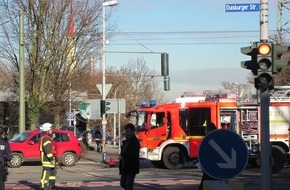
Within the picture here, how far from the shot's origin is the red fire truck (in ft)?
77.6

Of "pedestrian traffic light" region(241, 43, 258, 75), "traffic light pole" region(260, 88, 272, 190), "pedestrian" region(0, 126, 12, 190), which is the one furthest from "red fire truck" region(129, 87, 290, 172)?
"traffic light pole" region(260, 88, 272, 190)

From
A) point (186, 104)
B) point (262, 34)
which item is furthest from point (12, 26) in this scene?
point (262, 34)

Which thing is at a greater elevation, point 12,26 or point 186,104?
point 12,26

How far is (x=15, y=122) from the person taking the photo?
44406 mm

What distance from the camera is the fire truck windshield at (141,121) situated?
2481cm

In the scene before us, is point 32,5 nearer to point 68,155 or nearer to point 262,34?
point 68,155

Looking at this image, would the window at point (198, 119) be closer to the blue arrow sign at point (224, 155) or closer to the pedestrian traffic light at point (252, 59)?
the pedestrian traffic light at point (252, 59)

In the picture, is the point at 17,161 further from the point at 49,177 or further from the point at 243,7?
the point at 243,7

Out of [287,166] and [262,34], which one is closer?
[262,34]

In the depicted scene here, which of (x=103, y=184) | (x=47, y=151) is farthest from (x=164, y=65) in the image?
(x=47, y=151)

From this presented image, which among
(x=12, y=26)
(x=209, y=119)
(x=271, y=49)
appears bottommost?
(x=209, y=119)

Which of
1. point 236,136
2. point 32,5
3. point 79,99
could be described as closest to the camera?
point 236,136

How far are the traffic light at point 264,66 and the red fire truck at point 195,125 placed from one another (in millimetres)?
12281

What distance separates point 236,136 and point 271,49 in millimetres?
4123
